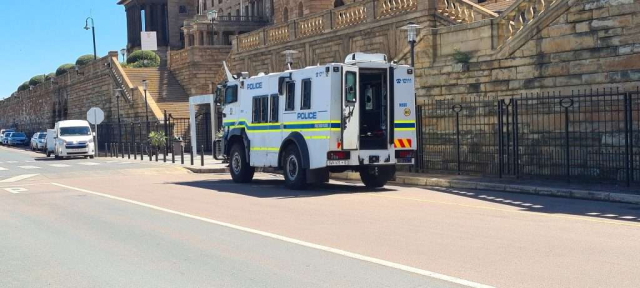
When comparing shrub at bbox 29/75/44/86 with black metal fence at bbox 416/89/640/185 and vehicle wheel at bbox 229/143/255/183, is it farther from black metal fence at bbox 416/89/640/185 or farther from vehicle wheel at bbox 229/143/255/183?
black metal fence at bbox 416/89/640/185

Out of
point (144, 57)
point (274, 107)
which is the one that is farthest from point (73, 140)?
point (144, 57)

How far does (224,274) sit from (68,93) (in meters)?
67.4

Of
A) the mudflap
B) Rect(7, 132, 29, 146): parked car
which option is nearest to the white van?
the mudflap

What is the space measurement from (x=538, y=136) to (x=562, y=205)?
4.93 metres

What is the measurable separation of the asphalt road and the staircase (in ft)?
99.8

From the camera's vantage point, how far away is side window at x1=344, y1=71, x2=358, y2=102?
54.7 feet

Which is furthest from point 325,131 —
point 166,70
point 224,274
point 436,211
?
point 166,70

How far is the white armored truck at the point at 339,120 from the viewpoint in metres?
16.7

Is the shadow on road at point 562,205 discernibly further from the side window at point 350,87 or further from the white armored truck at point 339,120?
the side window at point 350,87

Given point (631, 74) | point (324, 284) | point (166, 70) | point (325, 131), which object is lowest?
point (324, 284)

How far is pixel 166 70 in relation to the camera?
174ft

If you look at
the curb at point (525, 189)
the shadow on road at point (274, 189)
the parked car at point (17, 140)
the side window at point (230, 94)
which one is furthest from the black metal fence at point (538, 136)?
the parked car at point (17, 140)

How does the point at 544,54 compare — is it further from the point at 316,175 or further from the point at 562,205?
the point at 316,175

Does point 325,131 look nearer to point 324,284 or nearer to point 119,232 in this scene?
point 119,232
